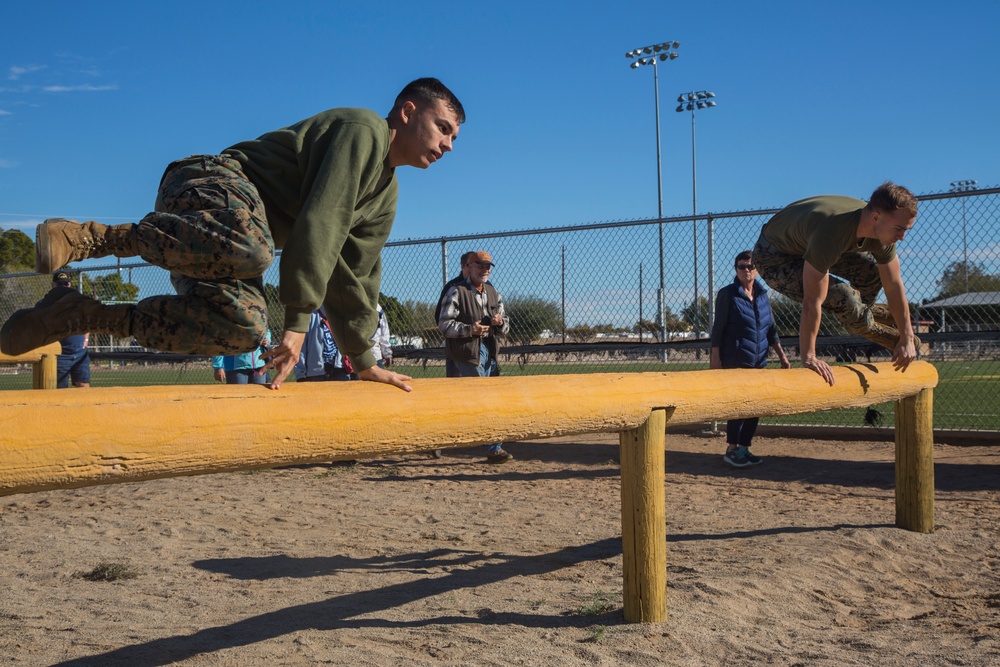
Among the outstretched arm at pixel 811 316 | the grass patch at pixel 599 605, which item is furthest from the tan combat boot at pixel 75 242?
the outstretched arm at pixel 811 316

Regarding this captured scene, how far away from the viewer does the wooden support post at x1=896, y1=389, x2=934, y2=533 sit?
16.9 feet

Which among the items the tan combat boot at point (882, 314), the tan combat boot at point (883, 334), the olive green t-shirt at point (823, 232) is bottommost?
the tan combat boot at point (883, 334)

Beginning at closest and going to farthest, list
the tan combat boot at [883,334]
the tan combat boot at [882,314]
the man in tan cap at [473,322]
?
the tan combat boot at [883,334], the tan combat boot at [882,314], the man in tan cap at [473,322]

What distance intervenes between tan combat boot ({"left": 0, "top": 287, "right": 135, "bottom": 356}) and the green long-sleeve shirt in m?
0.55

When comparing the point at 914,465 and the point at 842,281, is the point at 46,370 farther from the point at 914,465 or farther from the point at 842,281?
the point at 914,465

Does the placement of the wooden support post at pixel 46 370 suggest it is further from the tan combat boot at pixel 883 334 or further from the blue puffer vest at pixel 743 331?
the tan combat boot at pixel 883 334

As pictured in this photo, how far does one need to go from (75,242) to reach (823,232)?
141 inches

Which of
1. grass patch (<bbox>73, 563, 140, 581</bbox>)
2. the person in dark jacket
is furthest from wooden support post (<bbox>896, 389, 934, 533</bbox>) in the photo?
grass patch (<bbox>73, 563, 140, 581</bbox>)

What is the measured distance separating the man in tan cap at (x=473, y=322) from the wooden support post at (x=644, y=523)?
4.33 metres

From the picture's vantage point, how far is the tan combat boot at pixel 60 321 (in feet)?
8.82

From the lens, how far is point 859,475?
7.07 m

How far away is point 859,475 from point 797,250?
2.76 metres

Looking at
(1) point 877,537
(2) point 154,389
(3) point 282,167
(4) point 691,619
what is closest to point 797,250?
(1) point 877,537

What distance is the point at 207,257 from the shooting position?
2.70 meters
